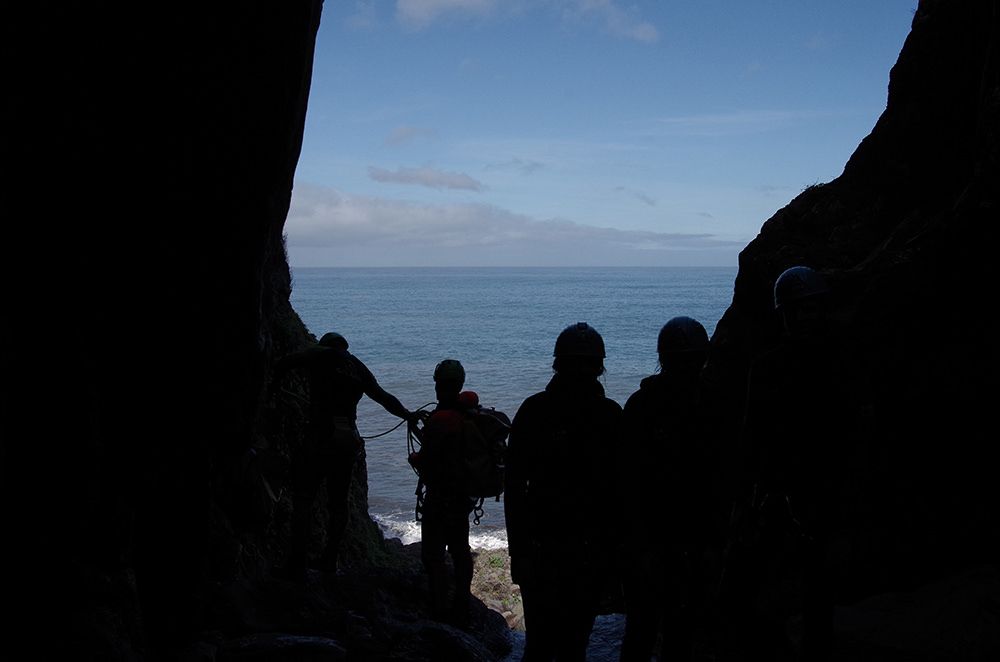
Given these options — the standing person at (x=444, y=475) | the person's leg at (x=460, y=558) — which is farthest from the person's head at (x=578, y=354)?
the person's leg at (x=460, y=558)

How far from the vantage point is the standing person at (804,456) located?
194 inches

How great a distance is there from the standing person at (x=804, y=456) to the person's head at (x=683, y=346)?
60cm

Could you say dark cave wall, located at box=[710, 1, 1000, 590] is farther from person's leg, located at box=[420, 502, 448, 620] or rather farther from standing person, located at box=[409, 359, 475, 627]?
person's leg, located at box=[420, 502, 448, 620]

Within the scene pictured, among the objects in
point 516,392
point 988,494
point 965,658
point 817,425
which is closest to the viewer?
point 817,425

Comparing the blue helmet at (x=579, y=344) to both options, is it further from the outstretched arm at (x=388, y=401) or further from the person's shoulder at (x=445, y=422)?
the outstretched arm at (x=388, y=401)

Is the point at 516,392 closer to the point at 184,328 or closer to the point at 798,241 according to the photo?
the point at 798,241

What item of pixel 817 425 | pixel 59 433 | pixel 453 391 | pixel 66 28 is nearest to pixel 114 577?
pixel 59 433

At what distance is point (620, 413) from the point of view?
4.59 meters

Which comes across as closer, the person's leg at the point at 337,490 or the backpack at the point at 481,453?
the backpack at the point at 481,453

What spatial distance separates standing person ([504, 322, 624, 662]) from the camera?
4477 mm

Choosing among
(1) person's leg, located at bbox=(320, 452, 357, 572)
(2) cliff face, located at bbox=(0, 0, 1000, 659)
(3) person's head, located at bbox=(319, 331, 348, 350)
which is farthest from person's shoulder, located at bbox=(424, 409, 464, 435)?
(2) cliff face, located at bbox=(0, 0, 1000, 659)

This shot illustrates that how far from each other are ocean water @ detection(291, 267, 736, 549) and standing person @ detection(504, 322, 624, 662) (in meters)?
5.58

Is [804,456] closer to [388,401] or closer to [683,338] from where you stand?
[683,338]

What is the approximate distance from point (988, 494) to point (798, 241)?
3.63 metres
